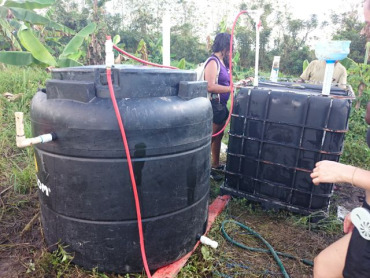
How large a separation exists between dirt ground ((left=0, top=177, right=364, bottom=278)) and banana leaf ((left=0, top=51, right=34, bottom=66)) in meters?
2.83

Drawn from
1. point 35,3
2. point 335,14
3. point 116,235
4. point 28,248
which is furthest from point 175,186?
point 335,14

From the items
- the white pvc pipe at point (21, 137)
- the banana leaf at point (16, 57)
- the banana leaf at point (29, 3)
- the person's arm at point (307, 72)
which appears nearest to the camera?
the white pvc pipe at point (21, 137)

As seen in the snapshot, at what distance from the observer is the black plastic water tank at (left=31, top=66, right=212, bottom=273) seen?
1.41 metres

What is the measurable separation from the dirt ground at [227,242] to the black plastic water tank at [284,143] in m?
0.20

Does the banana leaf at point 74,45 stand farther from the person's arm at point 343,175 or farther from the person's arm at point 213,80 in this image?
the person's arm at point 343,175

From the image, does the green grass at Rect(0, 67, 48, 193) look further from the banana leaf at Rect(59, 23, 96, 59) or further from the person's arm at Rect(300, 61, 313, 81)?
the person's arm at Rect(300, 61, 313, 81)

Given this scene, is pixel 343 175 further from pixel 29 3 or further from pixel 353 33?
pixel 353 33

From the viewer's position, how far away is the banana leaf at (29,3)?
17.8ft

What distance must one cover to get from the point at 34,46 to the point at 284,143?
4230 millimetres

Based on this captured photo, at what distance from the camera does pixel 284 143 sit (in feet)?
8.09

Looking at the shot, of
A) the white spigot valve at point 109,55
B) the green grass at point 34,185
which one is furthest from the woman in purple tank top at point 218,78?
the white spigot valve at point 109,55

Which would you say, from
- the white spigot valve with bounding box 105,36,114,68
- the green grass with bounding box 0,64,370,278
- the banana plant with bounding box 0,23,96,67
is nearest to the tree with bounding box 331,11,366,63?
the green grass with bounding box 0,64,370,278

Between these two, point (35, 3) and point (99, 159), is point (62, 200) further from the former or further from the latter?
point (35, 3)

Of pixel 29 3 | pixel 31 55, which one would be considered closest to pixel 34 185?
pixel 31 55
